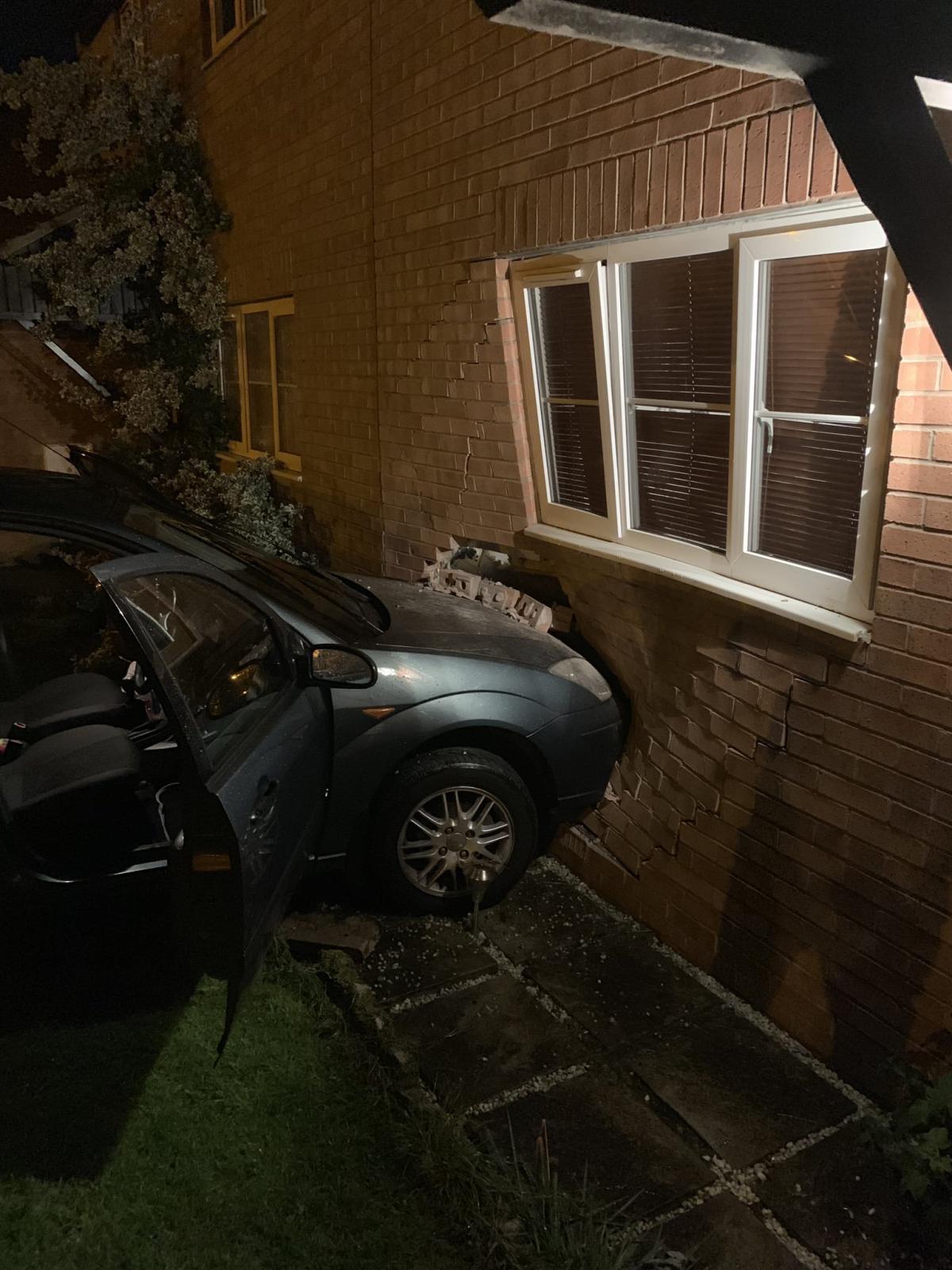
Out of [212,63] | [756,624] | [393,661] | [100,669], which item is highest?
[212,63]

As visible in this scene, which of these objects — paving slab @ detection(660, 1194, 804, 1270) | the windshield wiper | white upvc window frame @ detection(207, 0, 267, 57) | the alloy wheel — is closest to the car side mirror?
the windshield wiper

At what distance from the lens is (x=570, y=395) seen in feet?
15.7

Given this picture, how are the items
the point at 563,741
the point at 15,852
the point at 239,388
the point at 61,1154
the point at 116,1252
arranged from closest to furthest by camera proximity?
the point at 116,1252
the point at 61,1154
the point at 15,852
the point at 563,741
the point at 239,388

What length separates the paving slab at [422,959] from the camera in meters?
3.70

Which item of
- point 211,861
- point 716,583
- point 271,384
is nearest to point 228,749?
point 211,861

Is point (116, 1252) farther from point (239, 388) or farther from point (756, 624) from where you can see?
point (239, 388)

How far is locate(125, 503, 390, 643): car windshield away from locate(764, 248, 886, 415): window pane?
1.97 meters

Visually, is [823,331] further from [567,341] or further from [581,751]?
[581,751]

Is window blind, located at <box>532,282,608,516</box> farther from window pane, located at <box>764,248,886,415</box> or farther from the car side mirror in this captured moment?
the car side mirror

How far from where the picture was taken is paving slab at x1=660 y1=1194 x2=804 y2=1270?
2583mm

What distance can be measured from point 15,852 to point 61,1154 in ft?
3.07

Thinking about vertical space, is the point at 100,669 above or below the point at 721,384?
below

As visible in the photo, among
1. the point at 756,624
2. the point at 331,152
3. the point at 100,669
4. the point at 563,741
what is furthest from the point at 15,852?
the point at 331,152

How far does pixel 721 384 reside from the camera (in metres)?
3.83
